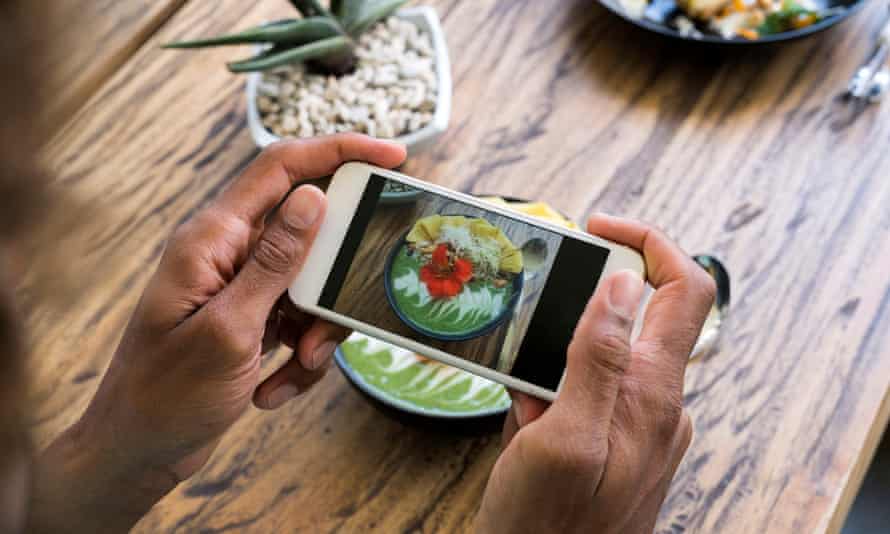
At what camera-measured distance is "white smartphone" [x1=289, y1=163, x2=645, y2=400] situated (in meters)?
0.74

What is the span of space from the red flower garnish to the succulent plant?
0.35m

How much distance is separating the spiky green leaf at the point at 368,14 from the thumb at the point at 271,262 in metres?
0.37

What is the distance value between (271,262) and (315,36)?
40cm

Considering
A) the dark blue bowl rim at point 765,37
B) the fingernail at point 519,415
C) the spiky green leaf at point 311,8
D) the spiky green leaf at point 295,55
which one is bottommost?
the fingernail at point 519,415

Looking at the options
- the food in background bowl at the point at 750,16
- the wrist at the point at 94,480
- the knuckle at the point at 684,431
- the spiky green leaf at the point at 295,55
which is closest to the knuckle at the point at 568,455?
the knuckle at the point at 684,431

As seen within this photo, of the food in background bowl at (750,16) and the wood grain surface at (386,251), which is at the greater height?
the food in background bowl at (750,16)

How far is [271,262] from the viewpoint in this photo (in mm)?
726

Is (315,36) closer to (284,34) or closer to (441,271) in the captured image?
(284,34)

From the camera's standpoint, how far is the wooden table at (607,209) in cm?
83

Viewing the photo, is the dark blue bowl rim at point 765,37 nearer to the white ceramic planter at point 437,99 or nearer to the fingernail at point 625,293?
the white ceramic planter at point 437,99

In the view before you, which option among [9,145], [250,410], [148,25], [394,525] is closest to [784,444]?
[394,525]

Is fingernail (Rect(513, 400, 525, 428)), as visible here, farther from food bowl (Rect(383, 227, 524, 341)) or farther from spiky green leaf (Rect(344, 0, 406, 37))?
spiky green leaf (Rect(344, 0, 406, 37))

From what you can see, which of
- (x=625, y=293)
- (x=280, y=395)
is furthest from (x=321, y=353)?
(x=625, y=293)

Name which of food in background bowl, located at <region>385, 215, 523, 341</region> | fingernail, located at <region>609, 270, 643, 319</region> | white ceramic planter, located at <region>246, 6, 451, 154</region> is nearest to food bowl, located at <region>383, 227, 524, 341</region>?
food in background bowl, located at <region>385, 215, 523, 341</region>
